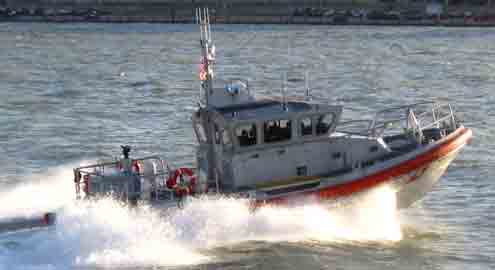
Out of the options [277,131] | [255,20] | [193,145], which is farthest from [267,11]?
[277,131]

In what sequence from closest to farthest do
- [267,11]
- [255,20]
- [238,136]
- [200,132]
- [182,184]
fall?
[238,136] < [182,184] < [200,132] < [255,20] < [267,11]

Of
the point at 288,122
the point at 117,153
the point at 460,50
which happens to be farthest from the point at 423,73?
the point at 288,122

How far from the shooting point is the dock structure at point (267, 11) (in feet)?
375

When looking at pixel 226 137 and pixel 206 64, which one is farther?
pixel 206 64

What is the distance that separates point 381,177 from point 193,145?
554 inches

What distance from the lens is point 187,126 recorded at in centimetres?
4366

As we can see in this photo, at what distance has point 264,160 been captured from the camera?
25719 mm

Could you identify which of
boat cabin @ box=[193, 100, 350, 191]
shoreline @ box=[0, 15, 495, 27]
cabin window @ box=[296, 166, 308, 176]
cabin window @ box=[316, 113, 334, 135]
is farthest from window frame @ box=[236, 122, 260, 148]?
shoreline @ box=[0, 15, 495, 27]

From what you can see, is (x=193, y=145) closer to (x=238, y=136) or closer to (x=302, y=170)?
(x=302, y=170)

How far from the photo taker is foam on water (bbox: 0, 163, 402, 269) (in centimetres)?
2511

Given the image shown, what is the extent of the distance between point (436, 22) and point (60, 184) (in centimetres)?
8509

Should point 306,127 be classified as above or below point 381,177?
above

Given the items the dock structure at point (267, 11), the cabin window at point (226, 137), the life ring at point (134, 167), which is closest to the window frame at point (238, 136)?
the cabin window at point (226, 137)

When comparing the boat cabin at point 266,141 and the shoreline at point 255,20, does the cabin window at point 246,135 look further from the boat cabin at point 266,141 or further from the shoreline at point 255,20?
the shoreline at point 255,20
